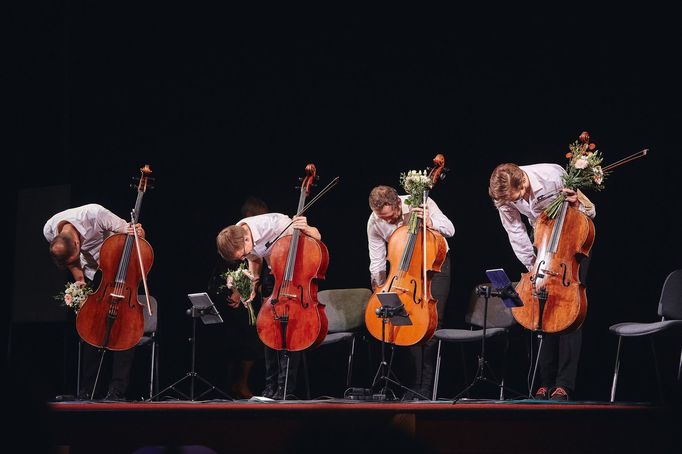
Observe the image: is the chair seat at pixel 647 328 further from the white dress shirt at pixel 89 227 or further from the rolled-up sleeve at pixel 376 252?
the white dress shirt at pixel 89 227

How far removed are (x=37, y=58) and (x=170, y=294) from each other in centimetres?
231

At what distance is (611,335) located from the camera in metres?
6.10

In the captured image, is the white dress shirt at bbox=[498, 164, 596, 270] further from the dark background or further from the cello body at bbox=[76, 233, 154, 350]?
the cello body at bbox=[76, 233, 154, 350]

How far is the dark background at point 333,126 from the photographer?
19.7ft

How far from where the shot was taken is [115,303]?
5.67 metres

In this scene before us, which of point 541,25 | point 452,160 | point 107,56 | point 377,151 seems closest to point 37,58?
point 107,56

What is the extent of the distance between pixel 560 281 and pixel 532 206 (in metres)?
0.61

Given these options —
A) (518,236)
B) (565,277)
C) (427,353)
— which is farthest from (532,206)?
(427,353)

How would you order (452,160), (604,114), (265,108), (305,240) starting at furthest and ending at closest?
1. (265,108)
2. (452,160)
3. (604,114)
4. (305,240)

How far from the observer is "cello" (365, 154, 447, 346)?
540cm

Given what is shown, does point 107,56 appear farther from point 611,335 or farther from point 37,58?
point 611,335

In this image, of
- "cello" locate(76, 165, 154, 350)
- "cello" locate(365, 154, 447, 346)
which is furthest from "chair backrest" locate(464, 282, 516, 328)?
"cello" locate(76, 165, 154, 350)
